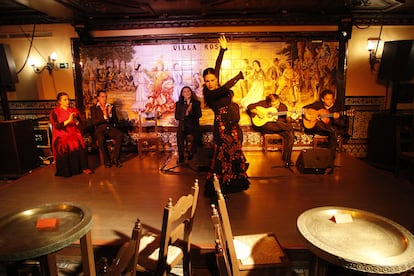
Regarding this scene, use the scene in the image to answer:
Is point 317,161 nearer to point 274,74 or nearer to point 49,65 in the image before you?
point 274,74

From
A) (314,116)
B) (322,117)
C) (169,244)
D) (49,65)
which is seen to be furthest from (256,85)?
(169,244)

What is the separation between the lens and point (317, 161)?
5.09m

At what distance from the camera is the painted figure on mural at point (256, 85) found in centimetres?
648

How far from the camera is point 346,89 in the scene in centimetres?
653

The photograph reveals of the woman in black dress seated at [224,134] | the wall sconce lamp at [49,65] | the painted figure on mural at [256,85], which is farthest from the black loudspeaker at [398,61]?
the wall sconce lamp at [49,65]

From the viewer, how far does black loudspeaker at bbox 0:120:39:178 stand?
554 cm

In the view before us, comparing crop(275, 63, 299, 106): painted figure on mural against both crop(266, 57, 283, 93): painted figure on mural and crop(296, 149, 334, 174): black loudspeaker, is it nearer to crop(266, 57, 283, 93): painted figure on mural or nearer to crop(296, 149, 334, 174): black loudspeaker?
crop(266, 57, 283, 93): painted figure on mural

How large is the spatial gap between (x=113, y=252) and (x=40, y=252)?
129cm

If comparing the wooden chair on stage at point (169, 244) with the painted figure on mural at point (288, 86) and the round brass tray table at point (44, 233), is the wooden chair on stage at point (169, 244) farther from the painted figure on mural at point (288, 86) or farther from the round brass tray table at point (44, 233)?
the painted figure on mural at point (288, 86)

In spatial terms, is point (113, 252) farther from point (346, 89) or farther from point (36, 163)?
point (346, 89)

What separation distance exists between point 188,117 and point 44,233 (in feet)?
14.2

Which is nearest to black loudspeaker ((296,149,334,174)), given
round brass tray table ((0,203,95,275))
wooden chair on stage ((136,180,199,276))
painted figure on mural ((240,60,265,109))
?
painted figure on mural ((240,60,265,109))

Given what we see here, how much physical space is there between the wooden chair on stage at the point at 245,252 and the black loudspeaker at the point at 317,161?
2.88 m

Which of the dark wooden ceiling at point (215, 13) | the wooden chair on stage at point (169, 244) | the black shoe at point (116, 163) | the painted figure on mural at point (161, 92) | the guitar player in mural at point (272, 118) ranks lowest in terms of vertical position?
the black shoe at point (116, 163)
